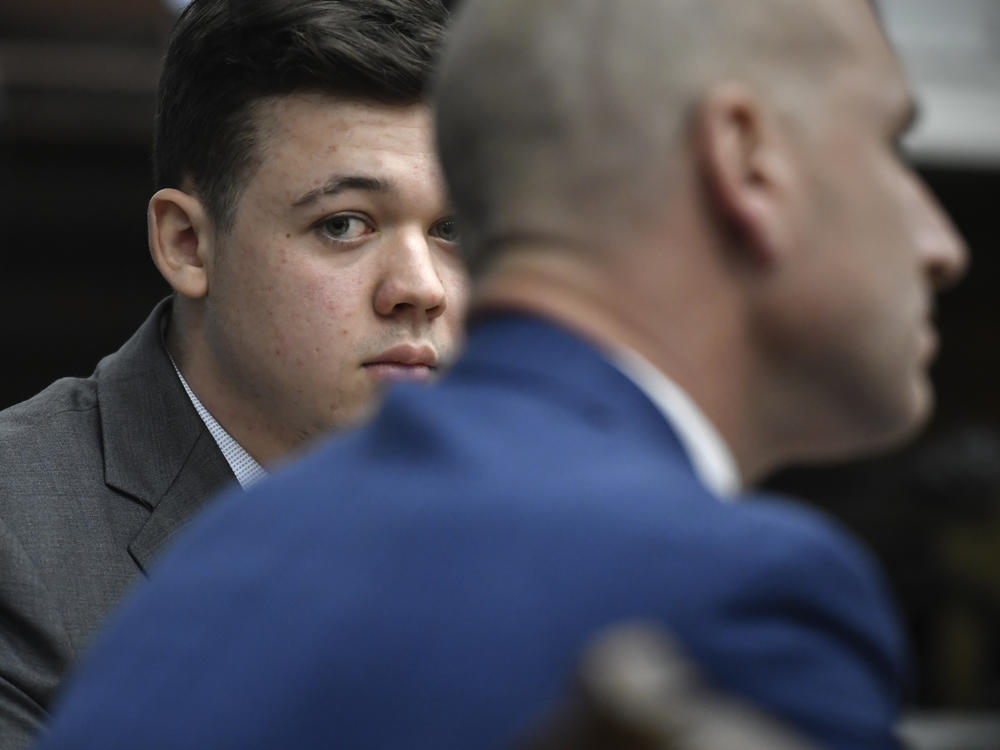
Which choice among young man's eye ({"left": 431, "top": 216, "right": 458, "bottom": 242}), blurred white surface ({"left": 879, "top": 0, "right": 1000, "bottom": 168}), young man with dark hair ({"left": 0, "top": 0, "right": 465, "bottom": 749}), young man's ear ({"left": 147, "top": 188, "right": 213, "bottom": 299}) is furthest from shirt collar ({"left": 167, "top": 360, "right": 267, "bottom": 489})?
blurred white surface ({"left": 879, "top": 0, "right": 1000, "bottom": 168})

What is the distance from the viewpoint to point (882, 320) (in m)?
1.35

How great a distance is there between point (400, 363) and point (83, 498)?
0.49 metres

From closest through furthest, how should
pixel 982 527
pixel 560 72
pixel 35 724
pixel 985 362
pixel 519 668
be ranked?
pixel 519 668 < pixel 560 72 < pixel 35 724 < pixel 982 527 < pixel 985 362

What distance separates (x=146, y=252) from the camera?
27.5 feet

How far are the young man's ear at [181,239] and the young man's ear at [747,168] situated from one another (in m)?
1.42

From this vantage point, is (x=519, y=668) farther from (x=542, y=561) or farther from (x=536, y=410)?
(x=536, y=410)

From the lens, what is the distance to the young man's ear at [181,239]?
2.56 meters

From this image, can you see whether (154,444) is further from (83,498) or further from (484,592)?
(484,592)

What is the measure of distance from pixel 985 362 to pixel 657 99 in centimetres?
815

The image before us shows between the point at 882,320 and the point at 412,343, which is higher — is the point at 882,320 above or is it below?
above

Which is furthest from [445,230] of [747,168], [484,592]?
[484,592]

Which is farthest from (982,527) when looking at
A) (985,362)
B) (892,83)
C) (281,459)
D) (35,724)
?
(892,83)

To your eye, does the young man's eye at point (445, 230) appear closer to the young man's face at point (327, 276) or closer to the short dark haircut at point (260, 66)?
the young man's face at point (327, 276)

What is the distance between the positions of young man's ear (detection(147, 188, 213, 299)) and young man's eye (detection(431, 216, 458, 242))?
334 millimetres
